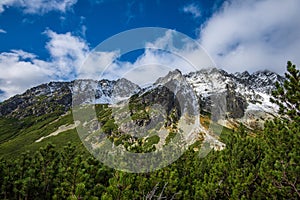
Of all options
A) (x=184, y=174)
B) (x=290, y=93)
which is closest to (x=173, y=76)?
(x=184, y=174)

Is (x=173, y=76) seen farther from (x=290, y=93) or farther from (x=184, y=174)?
(x=290, y=93)

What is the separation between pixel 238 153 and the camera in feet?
49.0

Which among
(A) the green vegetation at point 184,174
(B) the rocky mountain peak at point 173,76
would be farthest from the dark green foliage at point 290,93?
(B) the rocky mountain peak at point 173,76

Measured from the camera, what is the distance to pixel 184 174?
1634cm

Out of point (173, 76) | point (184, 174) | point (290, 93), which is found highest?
point (173, 76)

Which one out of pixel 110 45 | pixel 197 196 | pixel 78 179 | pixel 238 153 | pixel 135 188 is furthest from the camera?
pixel 238 153

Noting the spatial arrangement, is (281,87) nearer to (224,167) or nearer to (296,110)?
(296,110)

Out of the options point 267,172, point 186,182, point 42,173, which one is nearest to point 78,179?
point 42,173

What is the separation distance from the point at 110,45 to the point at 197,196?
901 centimetres

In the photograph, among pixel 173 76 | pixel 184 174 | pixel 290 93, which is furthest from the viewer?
pixel 173 76

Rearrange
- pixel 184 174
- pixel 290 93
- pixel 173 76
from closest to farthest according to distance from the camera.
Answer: pixel 290 93, pixel 184 174, pixel 173 76

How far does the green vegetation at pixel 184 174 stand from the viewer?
35.2 ft

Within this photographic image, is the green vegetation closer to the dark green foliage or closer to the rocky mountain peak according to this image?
the dark green foliage

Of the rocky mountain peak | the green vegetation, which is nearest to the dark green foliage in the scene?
the green vegetation
